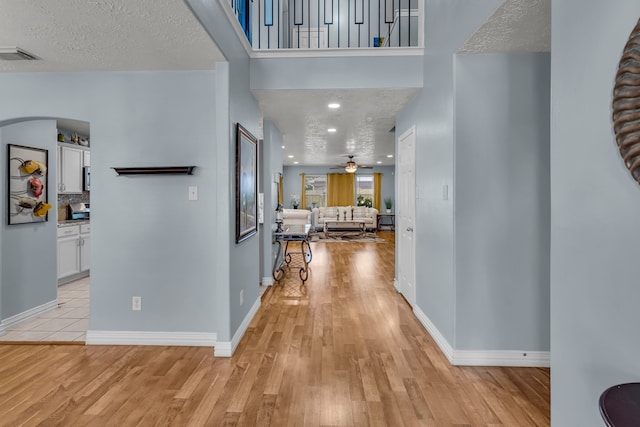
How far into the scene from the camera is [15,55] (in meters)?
2.46

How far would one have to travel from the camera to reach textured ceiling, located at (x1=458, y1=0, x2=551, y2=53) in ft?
6.21

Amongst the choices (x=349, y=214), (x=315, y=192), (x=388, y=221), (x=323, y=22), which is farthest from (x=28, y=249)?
(x=388, y=221)

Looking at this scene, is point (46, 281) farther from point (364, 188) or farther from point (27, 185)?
point (364, 188)

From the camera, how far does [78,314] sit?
11.8ft

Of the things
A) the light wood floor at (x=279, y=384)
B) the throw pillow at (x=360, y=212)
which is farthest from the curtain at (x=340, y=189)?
the light wood floor at (x=279, y=384)

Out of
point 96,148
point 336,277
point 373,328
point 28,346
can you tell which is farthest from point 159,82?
point 336,277

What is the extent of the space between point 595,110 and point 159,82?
300 cm

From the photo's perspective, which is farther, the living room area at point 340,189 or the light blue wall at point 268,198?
the living room area at point 340,189

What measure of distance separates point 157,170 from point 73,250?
10.5 ft

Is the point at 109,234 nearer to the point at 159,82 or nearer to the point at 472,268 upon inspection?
the point at 159,82

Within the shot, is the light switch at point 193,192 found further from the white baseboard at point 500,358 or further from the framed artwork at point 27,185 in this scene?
the white baseboard at point 500,358

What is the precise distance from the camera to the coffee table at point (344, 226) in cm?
1052

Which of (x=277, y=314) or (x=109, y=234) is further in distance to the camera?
(x=277, y=314)

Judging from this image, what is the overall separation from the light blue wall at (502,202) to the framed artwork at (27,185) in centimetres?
409
